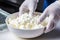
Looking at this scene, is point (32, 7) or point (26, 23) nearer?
point (26, 23)

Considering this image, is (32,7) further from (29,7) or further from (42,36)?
(42,36)

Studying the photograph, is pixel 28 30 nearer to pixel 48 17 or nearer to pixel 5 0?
pixel 48 17

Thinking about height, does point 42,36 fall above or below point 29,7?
below

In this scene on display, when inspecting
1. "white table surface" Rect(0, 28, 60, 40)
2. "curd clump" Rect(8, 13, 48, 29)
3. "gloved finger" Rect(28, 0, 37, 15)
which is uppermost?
"gloved finger" Rect(28, 0, 37, 15)

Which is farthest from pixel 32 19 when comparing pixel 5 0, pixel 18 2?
pixel 5 0

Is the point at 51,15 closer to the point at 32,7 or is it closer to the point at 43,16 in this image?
the point at 43,16

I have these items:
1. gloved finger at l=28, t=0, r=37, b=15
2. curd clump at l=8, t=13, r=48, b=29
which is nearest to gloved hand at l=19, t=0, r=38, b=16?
gloved finger at l=28, t=0, r=37, b=15

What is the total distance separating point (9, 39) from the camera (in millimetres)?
766

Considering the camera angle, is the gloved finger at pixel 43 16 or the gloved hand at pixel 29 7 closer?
the gloved finger at pixel 43 16

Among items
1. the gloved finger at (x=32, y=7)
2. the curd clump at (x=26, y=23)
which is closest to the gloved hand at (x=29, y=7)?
the gloved finger at (x=32, y=7)

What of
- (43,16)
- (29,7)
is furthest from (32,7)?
(43,16)

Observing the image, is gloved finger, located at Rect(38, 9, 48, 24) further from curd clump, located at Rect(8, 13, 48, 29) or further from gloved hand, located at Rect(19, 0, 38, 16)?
gloved hand, located at Rect(19, 0, 38, 16)

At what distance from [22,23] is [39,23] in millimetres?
90

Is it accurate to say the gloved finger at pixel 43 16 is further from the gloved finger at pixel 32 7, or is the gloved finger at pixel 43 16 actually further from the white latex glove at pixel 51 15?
the gloved finger at pixel 32 7
